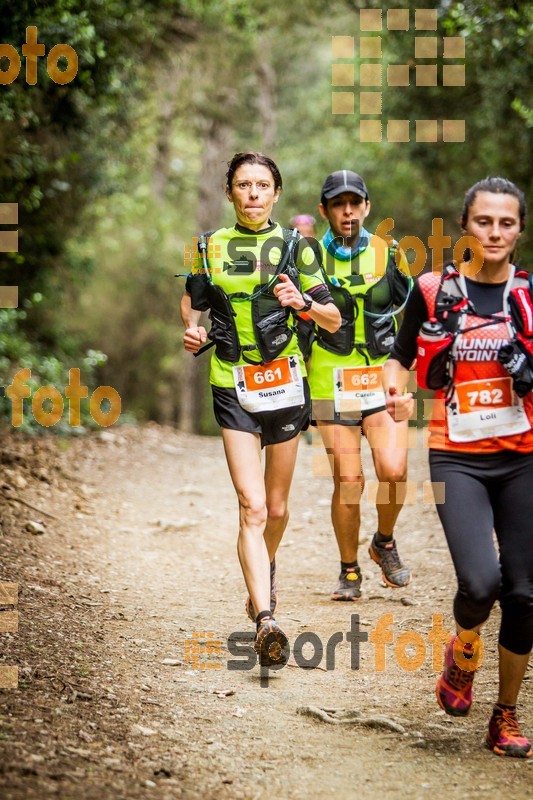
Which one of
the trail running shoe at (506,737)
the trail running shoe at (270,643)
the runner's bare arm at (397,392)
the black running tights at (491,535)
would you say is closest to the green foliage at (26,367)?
the trail running shoe at (270,643)

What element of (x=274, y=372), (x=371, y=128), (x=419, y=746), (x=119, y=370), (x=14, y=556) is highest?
(x=371, y=128)

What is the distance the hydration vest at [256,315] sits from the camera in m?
5.23

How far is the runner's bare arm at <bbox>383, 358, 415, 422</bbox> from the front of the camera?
4.18 metres

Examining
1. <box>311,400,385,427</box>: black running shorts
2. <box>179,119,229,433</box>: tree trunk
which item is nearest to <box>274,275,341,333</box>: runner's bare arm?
<box>311,400,385,427</box>: black running shorts

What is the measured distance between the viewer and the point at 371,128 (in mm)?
22250

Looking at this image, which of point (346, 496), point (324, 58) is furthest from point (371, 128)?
point (346, 496)

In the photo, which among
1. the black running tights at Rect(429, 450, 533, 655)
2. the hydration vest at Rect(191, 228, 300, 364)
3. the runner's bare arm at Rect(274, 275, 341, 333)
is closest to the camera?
the black running tights at Rect(429, 450, 533, 655)

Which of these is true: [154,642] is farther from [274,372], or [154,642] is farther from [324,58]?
[324,58]

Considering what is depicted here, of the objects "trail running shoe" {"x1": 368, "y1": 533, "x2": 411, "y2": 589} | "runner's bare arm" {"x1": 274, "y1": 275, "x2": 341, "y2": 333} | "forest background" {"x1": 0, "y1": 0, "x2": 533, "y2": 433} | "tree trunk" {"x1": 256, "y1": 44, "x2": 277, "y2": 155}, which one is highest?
"tree trunk" {"x1": 256, "y1": 44, "x2": 277, "y2": 155}

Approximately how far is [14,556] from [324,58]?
3255 cm

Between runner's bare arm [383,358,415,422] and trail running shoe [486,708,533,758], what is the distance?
4.33ft

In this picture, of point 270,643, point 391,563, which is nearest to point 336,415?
point 391,563

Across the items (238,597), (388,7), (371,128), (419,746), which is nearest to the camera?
(419,746)

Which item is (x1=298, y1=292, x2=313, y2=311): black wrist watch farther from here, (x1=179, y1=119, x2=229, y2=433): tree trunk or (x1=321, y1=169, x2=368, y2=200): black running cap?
(x1=179, y1=119, x2=229, y2=433): tree trunk
